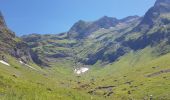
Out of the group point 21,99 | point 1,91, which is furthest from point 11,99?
point 1,91

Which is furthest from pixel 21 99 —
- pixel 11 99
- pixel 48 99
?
pixel 48 99

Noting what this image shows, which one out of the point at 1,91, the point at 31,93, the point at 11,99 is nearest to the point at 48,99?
the point at 31,93

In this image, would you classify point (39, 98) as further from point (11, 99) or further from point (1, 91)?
point (11, 99)

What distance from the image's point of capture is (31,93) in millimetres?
197625

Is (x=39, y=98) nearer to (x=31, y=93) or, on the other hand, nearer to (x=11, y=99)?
(x=31, y=93)

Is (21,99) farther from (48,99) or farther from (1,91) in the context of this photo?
(48,99)

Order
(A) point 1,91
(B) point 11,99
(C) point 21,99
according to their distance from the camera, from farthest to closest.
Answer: (A) point 1,91 → (C) point 21,99 → (B) point 11,99

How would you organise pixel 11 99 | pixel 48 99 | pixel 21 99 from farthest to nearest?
pixel 48 99 → pixel 21 99 → pixel 11 99

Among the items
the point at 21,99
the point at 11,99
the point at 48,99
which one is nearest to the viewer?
the point at 11,99

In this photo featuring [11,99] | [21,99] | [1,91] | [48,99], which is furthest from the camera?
[48,99]

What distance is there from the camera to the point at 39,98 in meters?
185

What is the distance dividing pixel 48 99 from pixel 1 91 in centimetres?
2640

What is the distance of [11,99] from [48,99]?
46.8 meters

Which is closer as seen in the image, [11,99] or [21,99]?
[11,99]
